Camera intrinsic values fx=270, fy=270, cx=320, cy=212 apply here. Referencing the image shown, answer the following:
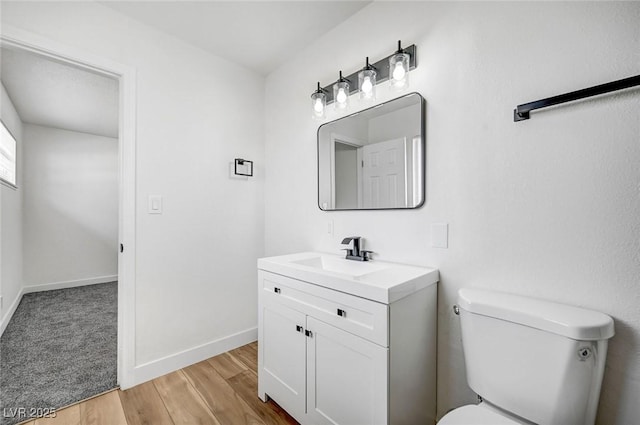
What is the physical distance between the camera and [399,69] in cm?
141

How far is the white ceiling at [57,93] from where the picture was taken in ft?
7.69

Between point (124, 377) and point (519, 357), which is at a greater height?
point (519, 357)

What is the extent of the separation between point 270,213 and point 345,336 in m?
1.49

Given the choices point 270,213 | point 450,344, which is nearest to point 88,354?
point 270,213

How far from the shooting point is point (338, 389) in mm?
1188

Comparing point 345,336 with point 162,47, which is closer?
point 345,336

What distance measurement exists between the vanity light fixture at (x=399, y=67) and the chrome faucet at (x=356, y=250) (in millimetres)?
896

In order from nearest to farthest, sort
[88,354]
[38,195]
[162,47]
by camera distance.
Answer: [162,47]
[88,354]
[38,195]

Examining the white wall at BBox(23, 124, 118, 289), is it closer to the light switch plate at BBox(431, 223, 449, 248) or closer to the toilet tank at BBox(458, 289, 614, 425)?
the light switch plate at BBox(431, 223, 449, 248)

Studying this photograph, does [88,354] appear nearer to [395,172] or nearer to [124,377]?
[124,377]

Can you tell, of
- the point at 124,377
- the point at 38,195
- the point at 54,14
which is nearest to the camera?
the point at 54,14

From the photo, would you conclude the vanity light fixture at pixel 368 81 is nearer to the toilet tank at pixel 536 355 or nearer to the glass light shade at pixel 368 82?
the glass light shade at pixel 368 82

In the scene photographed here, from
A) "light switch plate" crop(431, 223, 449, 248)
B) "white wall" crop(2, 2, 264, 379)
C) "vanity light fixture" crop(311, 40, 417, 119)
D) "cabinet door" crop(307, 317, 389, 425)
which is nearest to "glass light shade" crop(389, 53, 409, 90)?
"vanity light fixture" crop(311, 40, 417, 119)

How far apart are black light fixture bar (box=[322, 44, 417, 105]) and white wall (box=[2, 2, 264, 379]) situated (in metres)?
0.85
